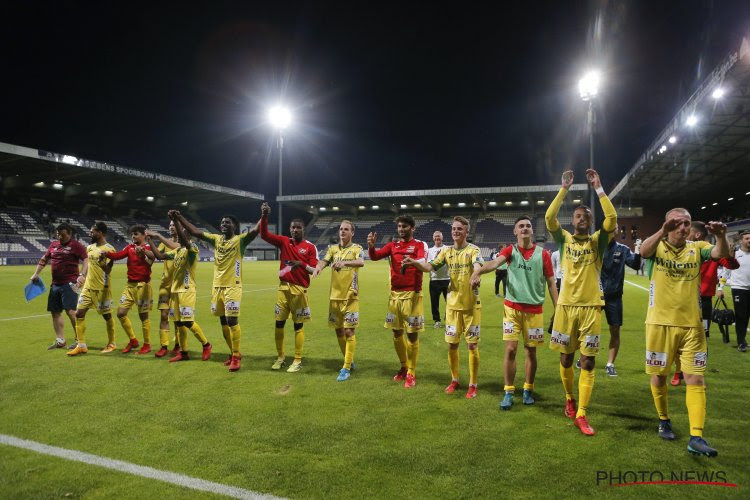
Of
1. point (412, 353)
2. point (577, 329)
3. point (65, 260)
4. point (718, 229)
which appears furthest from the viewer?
point (65, 260)

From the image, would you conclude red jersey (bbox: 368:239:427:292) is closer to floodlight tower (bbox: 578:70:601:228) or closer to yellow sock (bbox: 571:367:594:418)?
yellow sock (bbox: 571:367:594:418)

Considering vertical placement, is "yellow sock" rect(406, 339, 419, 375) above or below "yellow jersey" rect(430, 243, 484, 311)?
below

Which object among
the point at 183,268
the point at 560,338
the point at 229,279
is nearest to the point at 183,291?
the point at 183,268

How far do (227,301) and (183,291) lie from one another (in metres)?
0.81

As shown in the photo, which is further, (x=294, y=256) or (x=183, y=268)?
(x=183, y=268)

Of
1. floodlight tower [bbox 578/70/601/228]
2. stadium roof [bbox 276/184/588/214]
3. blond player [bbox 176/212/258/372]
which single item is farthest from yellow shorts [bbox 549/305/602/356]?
stadium roof [bbox 276/184/588/214]

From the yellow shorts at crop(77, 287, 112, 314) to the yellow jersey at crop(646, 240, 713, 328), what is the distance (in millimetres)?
8043

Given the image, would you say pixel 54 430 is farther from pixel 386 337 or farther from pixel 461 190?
pixel 461 190

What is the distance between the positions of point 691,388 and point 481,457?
1964 mm

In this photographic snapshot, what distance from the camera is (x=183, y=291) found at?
674 centimetres

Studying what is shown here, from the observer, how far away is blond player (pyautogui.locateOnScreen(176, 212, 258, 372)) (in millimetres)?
6457

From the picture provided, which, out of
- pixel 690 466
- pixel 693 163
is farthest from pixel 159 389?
pixel 693 163

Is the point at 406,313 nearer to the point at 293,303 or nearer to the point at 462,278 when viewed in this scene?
the point at 462,278

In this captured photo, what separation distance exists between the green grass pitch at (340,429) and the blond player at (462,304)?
0.40 meters
